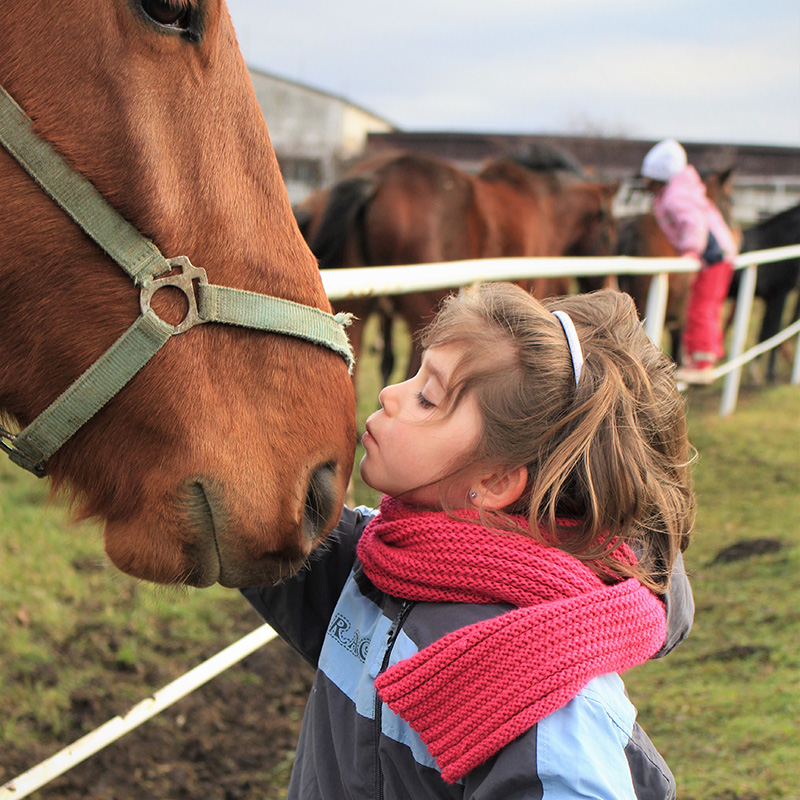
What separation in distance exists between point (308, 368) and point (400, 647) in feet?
1.26

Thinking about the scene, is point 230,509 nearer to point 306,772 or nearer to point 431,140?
point 306,772

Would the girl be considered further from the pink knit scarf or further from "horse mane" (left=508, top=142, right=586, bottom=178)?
"horse mane" (left=508, top=142, right=586, bottom=178)

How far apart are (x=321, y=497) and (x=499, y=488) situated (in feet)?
0.80

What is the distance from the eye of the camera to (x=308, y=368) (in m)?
1.02

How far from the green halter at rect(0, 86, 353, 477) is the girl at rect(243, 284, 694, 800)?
24cm

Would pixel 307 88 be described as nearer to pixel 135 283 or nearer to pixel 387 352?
pixel 387 352

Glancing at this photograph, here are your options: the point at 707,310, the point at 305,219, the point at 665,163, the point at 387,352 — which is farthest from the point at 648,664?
the point at 665,163

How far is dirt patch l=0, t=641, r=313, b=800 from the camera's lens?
189cm

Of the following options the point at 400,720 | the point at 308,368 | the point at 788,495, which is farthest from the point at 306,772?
the point at 788,495

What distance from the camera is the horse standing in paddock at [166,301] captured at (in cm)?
91

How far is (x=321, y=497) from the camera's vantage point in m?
1.03

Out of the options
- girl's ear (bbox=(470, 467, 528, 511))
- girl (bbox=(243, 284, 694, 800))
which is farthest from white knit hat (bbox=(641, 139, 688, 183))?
girl's ear (bbox=(470, 467, 528, 511))

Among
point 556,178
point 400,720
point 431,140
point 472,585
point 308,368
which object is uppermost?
point 308,368

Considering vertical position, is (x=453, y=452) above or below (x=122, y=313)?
below
